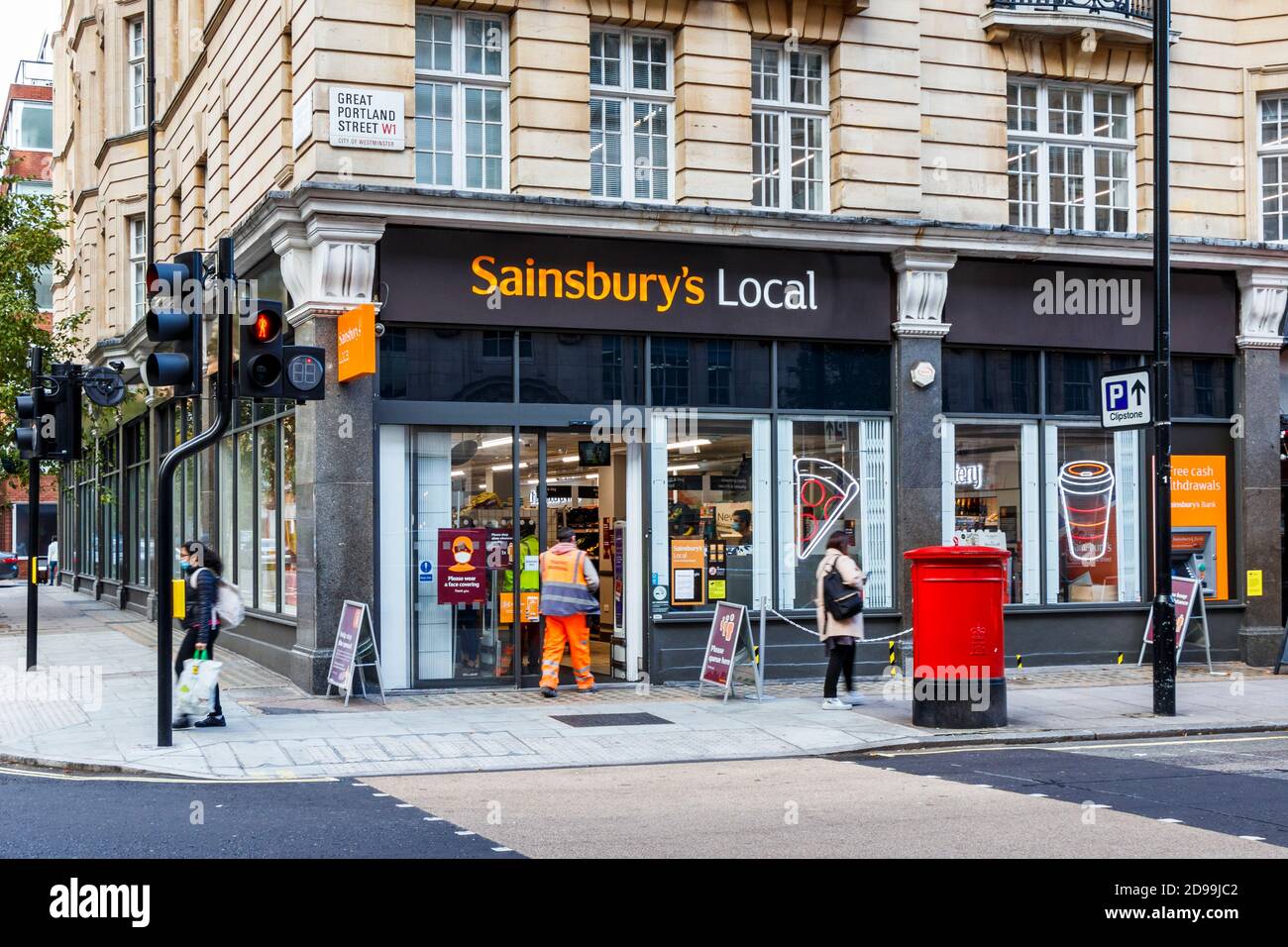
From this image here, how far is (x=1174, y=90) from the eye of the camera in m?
19.0

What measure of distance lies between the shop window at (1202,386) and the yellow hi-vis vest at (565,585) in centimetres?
865

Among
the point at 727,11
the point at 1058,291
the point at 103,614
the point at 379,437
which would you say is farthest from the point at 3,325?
the point at 1058,291

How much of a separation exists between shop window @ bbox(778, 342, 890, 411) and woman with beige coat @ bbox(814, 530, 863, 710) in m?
2.97

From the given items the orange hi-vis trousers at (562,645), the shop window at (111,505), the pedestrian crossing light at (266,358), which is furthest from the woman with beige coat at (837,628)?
the shop window at (111,505)

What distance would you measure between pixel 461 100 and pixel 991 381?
7.38 metres

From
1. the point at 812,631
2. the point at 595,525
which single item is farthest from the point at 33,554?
the point at 812,631

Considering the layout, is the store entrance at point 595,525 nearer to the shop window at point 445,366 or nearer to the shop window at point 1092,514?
the shop window at point 445,366

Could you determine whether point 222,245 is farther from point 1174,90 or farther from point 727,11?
point 1174,90

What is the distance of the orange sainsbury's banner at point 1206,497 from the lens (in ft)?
62.5

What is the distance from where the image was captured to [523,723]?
1367cm

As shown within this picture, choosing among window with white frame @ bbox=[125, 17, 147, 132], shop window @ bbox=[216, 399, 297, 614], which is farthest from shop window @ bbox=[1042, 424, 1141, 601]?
window with white frame @ bbox=[125, 17, 147, 132]

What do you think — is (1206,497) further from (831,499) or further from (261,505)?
(261,505)

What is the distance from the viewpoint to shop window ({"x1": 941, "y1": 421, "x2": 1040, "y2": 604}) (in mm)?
18203

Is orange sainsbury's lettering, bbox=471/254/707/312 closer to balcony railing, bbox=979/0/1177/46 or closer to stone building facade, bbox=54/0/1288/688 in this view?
stone building facade, bbox=54/0/1288/688
